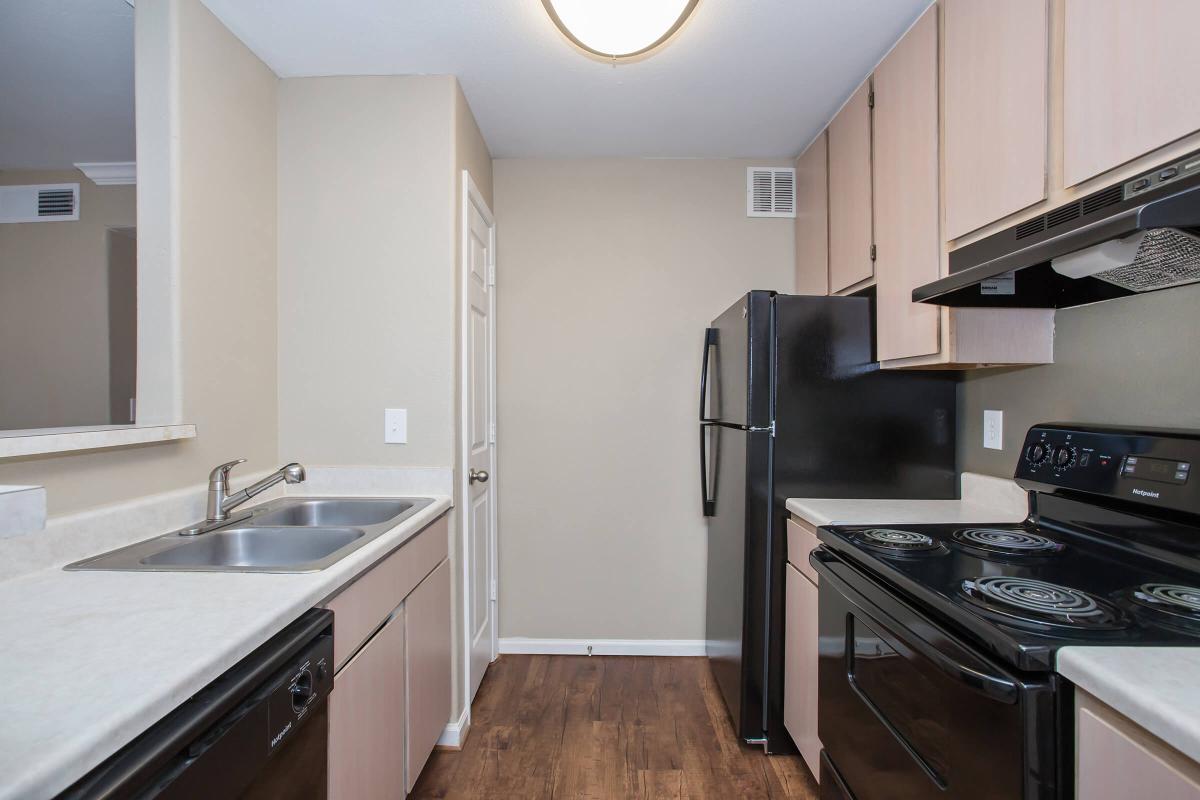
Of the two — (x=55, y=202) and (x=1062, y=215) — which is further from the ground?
(x=55, y=202)

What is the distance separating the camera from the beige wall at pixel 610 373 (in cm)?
283

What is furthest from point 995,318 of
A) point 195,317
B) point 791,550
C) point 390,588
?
point 195,317

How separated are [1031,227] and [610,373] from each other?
6.15 feet

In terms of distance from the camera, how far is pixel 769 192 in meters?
2.83

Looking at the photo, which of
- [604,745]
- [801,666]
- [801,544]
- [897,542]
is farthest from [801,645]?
[604,745]

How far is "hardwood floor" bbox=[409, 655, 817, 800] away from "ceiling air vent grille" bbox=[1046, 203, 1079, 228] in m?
1.81

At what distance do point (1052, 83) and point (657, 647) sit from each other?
2.62 metres

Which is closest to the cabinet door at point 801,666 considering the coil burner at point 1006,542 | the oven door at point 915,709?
the oven door at point 915,709

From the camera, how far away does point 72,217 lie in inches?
101

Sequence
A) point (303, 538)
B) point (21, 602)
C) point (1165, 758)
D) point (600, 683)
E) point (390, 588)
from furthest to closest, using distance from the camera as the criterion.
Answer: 1. point (600, 683)
2. point (303, 538)
3. point (390, 588)
4. point (21, 602)
5. point (1165, 758)

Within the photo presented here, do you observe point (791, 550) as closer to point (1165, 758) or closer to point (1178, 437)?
point (1178, 437)

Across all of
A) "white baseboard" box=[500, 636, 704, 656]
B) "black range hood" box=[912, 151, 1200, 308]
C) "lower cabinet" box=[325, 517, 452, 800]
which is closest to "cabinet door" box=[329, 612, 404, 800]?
"lower cabinet" box=[325, 517, 452, 800]

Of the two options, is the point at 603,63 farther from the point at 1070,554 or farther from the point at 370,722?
the point at 370,722

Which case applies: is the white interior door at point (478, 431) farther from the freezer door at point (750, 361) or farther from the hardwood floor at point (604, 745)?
the freezer door at point (750, 361)
